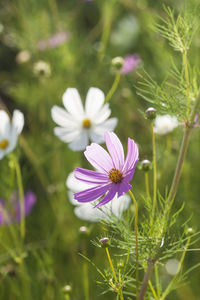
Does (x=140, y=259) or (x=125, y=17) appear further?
(x=125, y=17)

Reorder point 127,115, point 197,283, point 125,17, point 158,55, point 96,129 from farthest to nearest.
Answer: point 125,17 < point 158,55 < point 127,115 < point 197,283 < point 96,129

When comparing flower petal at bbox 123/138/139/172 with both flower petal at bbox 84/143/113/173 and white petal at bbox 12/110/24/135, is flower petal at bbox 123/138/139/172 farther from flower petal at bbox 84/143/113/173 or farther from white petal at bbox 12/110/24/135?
white petal at bbox 12/110/24/135

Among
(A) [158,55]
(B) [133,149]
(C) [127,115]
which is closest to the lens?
(B) [133,149]

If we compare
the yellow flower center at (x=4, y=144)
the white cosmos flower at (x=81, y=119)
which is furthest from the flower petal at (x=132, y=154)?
the yellow flower center at (x=4, y=144)

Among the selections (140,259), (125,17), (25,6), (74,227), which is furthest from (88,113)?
(125,17)

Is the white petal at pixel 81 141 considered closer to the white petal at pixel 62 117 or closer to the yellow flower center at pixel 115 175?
the white petal at pixel 62 117

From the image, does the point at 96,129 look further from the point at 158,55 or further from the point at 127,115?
the point at 158,55

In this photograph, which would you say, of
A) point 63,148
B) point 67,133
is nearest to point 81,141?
point 67,133
